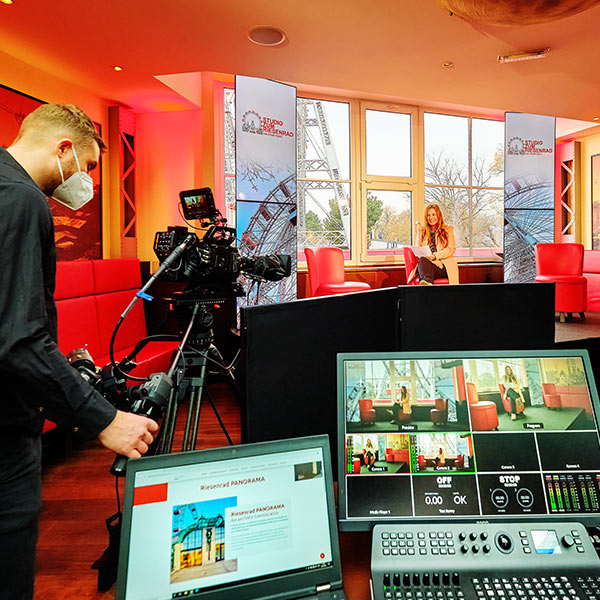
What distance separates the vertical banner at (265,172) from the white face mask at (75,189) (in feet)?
11.5

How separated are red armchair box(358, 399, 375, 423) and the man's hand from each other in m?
0.41

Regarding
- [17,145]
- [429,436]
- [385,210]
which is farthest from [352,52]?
[429,436]

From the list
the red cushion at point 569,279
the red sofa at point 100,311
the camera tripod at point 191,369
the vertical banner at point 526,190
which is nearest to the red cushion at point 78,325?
the red sofa at point 100,311

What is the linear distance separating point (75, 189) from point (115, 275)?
2.96m

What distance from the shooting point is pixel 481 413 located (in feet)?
2.93

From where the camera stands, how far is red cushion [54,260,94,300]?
11.0 feet

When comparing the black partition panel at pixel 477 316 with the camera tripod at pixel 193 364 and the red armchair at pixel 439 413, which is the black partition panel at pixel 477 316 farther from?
the camera tripod at pixel 193 364

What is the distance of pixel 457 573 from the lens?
0.72 m

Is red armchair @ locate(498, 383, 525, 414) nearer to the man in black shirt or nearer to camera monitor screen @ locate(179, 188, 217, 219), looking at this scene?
the man in black shirt

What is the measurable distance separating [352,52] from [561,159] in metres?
6.26

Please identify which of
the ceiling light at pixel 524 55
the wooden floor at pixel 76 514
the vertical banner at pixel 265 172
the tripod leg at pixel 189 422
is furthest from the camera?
the vertical banner at pixel 265 172

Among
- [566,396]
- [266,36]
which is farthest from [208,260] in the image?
[266,36]

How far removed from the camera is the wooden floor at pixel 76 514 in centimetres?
157

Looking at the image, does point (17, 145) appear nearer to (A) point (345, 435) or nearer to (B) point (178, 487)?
(B) point (178, 487)
